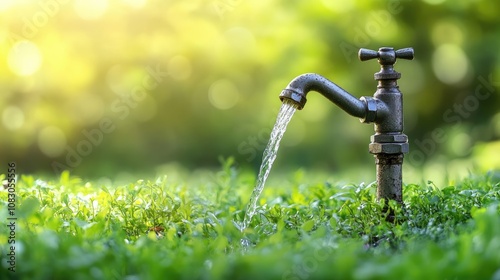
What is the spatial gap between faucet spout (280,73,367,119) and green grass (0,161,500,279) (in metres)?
0.28

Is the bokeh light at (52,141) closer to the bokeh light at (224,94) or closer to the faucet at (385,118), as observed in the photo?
the bokeh light at (224,94)

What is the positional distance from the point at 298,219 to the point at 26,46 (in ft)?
18.5

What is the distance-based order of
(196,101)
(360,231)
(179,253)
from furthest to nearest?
(196,101), (360,231), (179,253)

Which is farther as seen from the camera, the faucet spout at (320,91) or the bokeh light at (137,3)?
the bokeh light at (137,3)

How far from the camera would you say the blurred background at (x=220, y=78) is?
22.2 ft

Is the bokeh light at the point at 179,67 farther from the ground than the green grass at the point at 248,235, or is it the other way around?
the bokeh light at the point at 179,67

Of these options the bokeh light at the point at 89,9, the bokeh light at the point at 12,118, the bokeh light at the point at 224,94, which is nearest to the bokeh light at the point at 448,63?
the bokeh light at the point at 224,94

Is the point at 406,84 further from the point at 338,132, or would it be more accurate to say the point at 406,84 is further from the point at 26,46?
the point at 26,46

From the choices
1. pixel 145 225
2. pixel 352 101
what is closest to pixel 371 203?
pixel 352 101

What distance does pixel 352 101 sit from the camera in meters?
2.15

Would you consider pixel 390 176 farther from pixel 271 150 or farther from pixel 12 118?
pixel 12 118

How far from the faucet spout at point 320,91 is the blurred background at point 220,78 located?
4478 millimetres

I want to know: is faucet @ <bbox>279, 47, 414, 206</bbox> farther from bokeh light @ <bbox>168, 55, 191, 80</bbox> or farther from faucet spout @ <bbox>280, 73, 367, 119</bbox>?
bokeh light @ <bbox>168, 55, 191, 80</bbox>

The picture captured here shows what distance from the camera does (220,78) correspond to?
749cm
